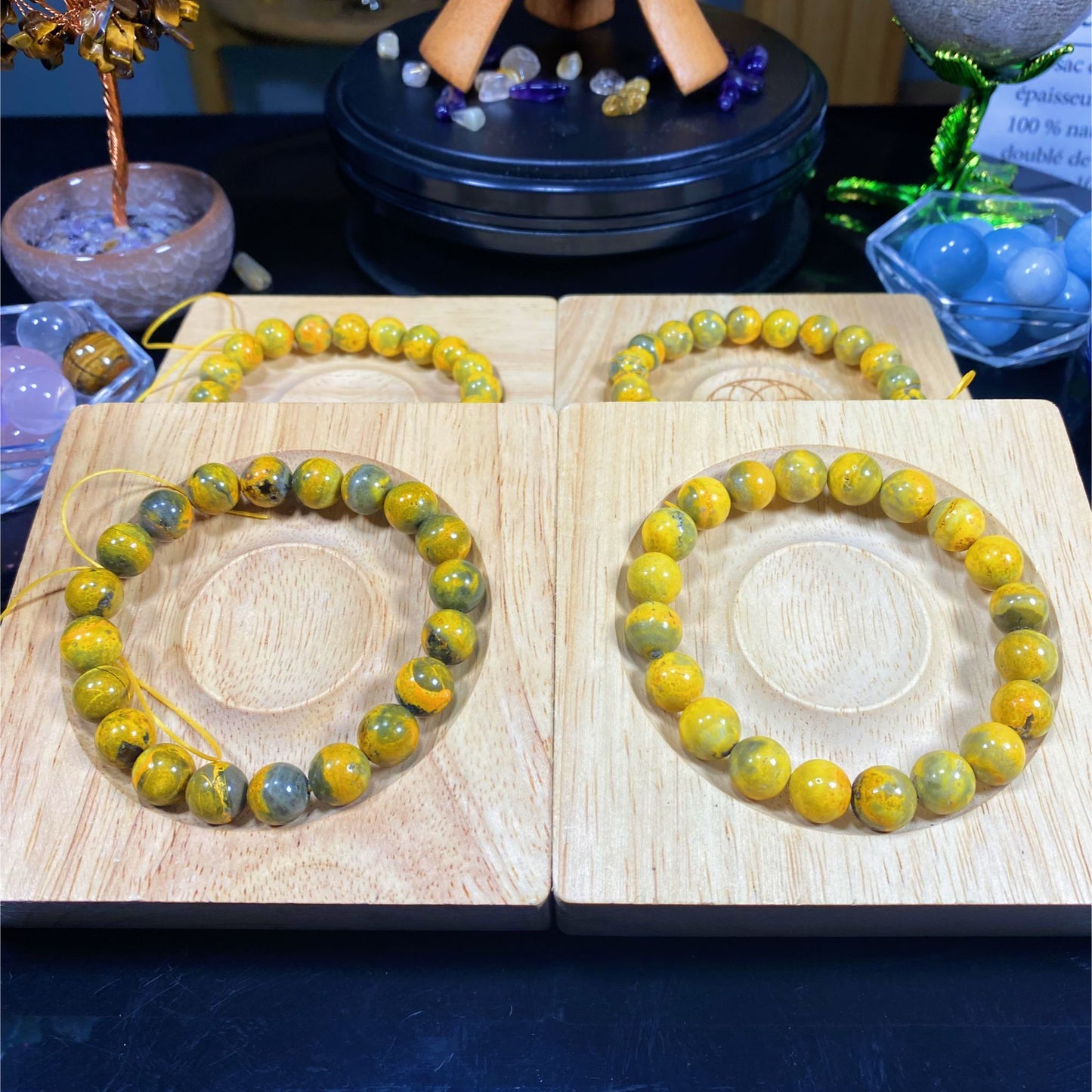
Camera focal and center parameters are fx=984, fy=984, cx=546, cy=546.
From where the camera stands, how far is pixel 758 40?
0.81 metres

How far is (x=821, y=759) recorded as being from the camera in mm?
478

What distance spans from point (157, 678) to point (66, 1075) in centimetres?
18

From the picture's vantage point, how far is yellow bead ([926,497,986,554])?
0.53m

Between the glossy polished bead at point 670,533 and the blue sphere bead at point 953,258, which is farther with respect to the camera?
the blue sphere bead at point 953,258

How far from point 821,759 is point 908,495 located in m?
0.16

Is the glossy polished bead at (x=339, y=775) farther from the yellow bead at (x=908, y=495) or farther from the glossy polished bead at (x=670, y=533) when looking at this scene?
the yellow bead at (x=908, y=495)

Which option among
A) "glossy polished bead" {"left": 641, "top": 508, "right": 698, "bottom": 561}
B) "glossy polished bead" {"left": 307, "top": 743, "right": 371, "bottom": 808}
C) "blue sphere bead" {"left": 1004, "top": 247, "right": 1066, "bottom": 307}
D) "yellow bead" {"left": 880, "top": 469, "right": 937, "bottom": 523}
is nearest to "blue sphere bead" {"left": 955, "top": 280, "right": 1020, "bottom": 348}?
"blue sphere bead" {"left": 1004, "top": 247, "right": 1066, "bottom": 307}

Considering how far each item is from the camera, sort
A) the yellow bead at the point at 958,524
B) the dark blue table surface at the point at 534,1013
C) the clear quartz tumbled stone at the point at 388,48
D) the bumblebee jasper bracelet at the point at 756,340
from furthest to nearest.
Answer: the clear quartz tumbled stone at the point at 388,48 → the bumblebee jasper bracelet at the point at 756,340 → the yellow bead at the point at 958,524 → the dark blue table surface at the point at 534,1013

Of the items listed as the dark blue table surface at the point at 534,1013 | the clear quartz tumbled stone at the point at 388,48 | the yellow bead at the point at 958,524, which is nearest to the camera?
the dark blue table surface at the point at 534,1013

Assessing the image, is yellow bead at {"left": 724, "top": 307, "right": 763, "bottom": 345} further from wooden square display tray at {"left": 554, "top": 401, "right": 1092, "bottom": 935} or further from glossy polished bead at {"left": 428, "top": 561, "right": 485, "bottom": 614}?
glossy polished bead at {"left": 428, "top": 561, "right": 485, "bottom": 614}

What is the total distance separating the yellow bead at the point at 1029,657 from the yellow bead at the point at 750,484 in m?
0.14

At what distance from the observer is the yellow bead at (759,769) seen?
448mm

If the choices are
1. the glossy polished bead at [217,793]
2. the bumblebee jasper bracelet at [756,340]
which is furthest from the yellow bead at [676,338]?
the glossy polished bead at [217,793]

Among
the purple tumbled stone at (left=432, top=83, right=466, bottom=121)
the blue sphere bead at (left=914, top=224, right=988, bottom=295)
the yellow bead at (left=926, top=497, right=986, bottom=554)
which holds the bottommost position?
the yellow bead at (left=926, top=497, right=986, bottom=554)
